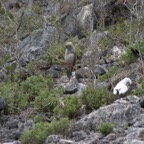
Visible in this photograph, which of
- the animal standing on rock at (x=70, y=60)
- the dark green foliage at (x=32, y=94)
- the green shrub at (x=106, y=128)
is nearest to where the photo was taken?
the green shrub at (x=106, y=128)

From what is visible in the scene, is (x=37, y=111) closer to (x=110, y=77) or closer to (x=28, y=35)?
(x=110, y=77)

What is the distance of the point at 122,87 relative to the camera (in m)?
11.7

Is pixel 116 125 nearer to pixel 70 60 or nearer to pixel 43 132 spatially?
pixel 43 132

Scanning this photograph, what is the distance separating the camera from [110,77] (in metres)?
13.2

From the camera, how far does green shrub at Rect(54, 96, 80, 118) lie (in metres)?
10.9

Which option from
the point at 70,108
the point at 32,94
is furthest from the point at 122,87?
the point at 32,94

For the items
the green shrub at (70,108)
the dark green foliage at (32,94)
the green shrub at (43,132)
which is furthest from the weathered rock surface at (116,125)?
the dark green foliage at (32,94)

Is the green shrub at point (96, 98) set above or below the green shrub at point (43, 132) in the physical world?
above

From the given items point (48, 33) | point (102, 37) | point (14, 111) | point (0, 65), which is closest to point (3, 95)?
point (14, 111)

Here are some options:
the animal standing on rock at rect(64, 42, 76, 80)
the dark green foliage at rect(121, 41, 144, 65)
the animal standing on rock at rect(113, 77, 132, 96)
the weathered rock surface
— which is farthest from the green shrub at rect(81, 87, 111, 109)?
the animal standing on rock at rect(64, 42, 76, 80)

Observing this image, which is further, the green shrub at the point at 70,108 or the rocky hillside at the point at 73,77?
the green shrub at the point at 70,108

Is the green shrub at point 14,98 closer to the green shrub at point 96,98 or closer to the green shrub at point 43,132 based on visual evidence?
the green shrub at point 96,98

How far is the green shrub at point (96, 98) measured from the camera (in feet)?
36.2

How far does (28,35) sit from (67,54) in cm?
626
